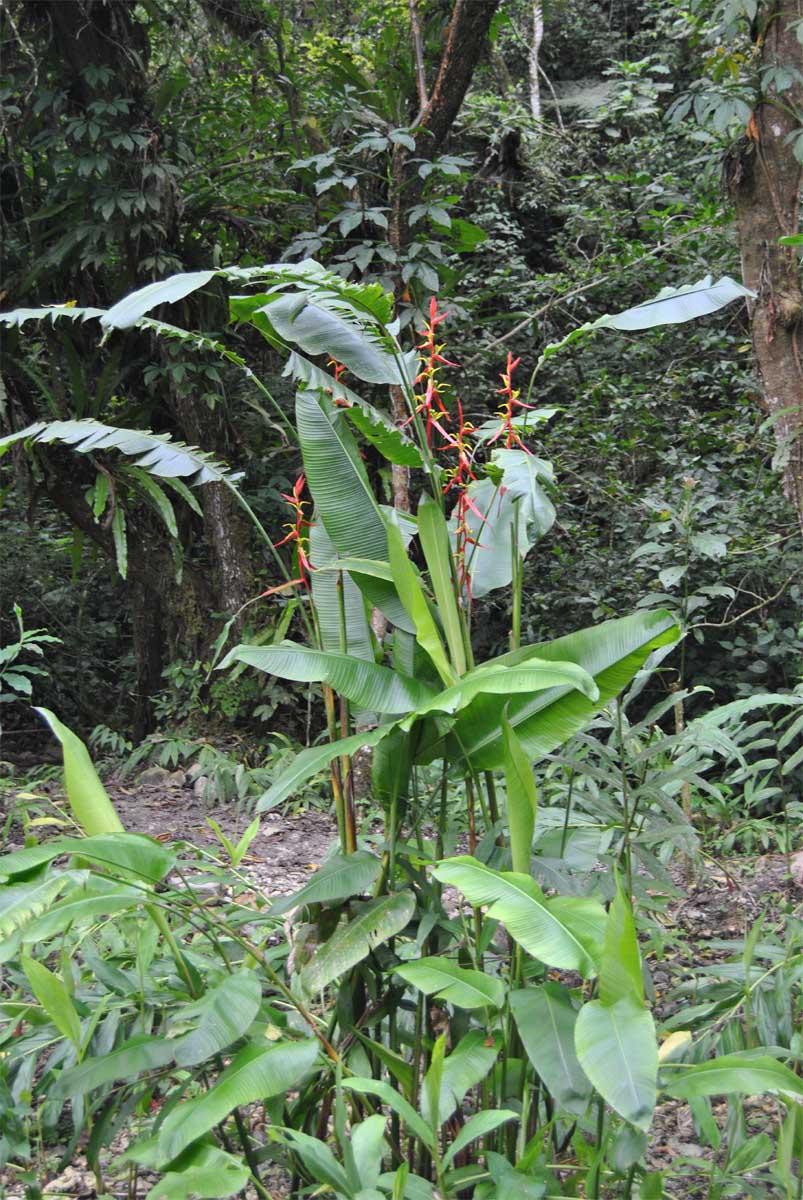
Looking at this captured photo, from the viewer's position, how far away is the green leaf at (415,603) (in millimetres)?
1690

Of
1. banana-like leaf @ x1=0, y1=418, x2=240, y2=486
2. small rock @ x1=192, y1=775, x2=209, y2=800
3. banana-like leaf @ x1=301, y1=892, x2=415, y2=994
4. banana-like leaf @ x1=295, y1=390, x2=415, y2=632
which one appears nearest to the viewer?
banana-like leaf @ x1=301, y1=892, x2=415, y2=994

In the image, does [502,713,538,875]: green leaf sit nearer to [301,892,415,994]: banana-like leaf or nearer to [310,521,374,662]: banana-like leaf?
[301,892,415,994]: banana-like leaf

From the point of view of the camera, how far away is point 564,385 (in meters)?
7.18

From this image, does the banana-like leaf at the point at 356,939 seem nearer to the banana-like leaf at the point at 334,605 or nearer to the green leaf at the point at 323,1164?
the green leaf at the point at 323,1164

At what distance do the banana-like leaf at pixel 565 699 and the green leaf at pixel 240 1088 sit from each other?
549mm

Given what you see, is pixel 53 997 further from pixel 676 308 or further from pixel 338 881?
pixel 676 308

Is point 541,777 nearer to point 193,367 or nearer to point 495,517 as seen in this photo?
point 495,517

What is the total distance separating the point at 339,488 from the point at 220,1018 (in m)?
0.94

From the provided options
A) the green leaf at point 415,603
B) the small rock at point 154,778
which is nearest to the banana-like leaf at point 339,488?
the green leaf at point 415,603

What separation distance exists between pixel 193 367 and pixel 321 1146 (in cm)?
453

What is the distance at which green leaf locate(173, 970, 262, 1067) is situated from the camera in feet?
4.70

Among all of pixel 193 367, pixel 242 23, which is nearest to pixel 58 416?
pixel 193 367

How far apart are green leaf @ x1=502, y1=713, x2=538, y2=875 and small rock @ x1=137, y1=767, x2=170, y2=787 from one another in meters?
3.72

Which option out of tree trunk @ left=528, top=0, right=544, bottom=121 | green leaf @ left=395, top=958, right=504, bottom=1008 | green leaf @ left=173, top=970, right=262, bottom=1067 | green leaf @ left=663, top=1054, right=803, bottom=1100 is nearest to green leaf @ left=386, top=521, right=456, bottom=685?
green leaf @ left=395, top=958, right=504, bottom=1008
